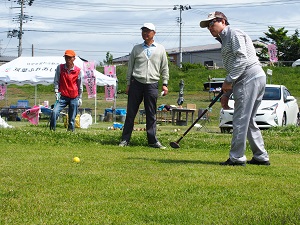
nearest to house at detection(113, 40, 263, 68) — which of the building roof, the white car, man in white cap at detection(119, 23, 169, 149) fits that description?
the building roof

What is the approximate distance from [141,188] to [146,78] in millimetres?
4594

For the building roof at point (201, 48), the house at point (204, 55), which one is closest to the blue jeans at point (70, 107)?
the house at point (204, 55)

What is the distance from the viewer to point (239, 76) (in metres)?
7.02

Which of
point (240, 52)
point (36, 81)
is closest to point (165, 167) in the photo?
point (240, 52)

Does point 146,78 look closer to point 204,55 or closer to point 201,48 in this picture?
point 204,55

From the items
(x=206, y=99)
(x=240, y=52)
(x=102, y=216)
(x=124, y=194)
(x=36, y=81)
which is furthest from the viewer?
(x=206, y=99)

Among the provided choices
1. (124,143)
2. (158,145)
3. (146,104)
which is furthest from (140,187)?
(146,104)

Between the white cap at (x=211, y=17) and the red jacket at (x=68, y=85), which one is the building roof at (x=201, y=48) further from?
the white cap at (x=211, y=17)

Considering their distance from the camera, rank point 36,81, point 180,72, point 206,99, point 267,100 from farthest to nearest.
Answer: point 180,72, point 206,99, point 36,81, point 267,100

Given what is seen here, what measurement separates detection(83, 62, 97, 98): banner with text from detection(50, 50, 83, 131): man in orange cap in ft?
39.7

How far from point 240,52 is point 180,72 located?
50.8 meters

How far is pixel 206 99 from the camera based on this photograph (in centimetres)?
4047

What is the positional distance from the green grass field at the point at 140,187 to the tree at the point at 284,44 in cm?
6473

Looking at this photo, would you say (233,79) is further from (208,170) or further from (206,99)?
(206,99)
